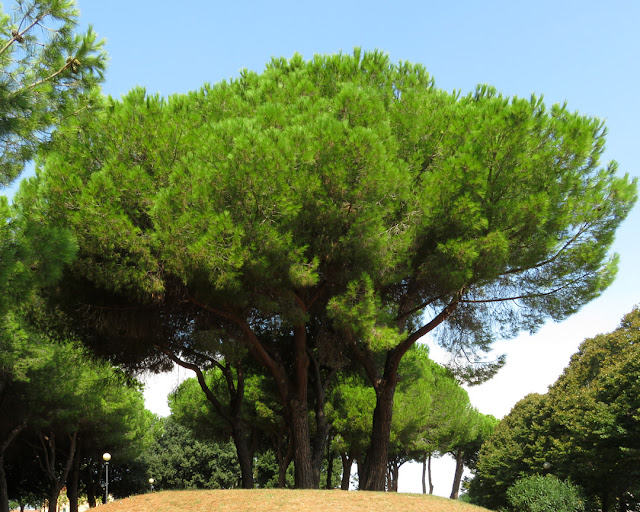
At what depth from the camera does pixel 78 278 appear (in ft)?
31.7

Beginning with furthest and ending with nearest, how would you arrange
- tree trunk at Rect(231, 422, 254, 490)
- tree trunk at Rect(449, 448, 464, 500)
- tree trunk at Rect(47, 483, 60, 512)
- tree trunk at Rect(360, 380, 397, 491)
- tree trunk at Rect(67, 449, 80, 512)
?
tree trunk at Rect(449, 448, 464, 500), tree trunk at Rect(67, 449, 80, 512), tree trunk at Rect(47, 483, 60, 512), tree trunk at Rect(231, 422, 254, 490), tree trunk at Rect(360, 380, 397, 491)

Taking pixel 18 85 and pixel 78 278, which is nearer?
pixel 18 85

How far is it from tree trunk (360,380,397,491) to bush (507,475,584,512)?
10.3 m

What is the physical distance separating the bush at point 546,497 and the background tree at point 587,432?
149 cm

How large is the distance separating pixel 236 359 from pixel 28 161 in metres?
7.31

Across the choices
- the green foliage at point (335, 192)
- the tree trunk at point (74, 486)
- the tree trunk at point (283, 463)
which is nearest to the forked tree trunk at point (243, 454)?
the green foliage at point (335, 192)

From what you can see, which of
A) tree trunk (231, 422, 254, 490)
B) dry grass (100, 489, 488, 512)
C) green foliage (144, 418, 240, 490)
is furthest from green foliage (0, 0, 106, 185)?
green foliage (144, 418, 240, 490)

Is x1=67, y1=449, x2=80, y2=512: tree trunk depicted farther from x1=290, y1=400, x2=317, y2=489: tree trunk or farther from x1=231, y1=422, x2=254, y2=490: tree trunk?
x1=290, y1=400, x2=317, y2=489: tree trunk

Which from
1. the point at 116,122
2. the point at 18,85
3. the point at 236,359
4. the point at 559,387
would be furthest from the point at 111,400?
the point at 559,387

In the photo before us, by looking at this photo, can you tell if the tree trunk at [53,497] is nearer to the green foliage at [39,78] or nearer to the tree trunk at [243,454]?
the tree trunk at [243,454]

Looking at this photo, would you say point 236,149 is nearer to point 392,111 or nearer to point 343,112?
point 343,112

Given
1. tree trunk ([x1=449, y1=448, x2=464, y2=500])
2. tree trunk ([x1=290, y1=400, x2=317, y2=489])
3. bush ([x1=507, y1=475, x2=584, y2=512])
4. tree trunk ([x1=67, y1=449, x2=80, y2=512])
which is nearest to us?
tree trunk ([x1=290, y1=400, x2=317, y2=489])

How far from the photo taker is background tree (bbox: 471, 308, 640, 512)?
726 inches

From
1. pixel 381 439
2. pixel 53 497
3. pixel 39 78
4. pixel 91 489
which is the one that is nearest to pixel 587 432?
pixel 381 439
